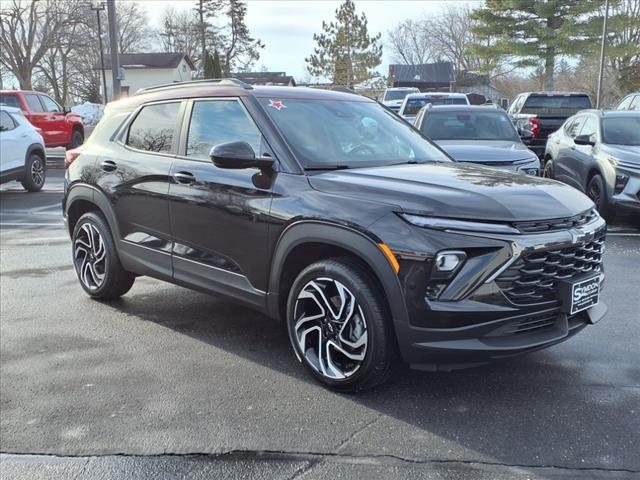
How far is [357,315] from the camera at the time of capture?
345 centimetres

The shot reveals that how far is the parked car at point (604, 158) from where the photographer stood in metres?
7.97

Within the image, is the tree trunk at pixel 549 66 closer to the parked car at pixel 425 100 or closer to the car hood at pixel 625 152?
the parked car at pixel 425 100

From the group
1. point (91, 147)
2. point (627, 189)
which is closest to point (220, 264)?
point (91, 147)

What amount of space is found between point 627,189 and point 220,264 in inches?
233

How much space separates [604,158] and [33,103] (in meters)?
16.0

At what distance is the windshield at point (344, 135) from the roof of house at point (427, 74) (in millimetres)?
56612

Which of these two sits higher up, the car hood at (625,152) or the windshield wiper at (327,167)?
the windshield wiper at (327,167)

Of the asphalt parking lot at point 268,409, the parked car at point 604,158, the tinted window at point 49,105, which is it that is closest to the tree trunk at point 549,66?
the tinted window at point 49,105

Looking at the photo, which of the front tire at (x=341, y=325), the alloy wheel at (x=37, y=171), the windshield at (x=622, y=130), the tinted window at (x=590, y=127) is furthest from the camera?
the alloy wheel at (x=37, y=171)

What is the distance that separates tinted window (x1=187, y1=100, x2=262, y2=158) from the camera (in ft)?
13.6

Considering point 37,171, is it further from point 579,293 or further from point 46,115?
point 579,293

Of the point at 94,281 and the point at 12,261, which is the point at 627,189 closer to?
the point at 94,281

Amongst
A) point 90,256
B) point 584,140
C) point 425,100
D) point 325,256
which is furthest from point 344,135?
point 425,100

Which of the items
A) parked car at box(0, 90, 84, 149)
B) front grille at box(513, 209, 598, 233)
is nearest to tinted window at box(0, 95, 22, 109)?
parked car at box(0, 90, 84, 149)
